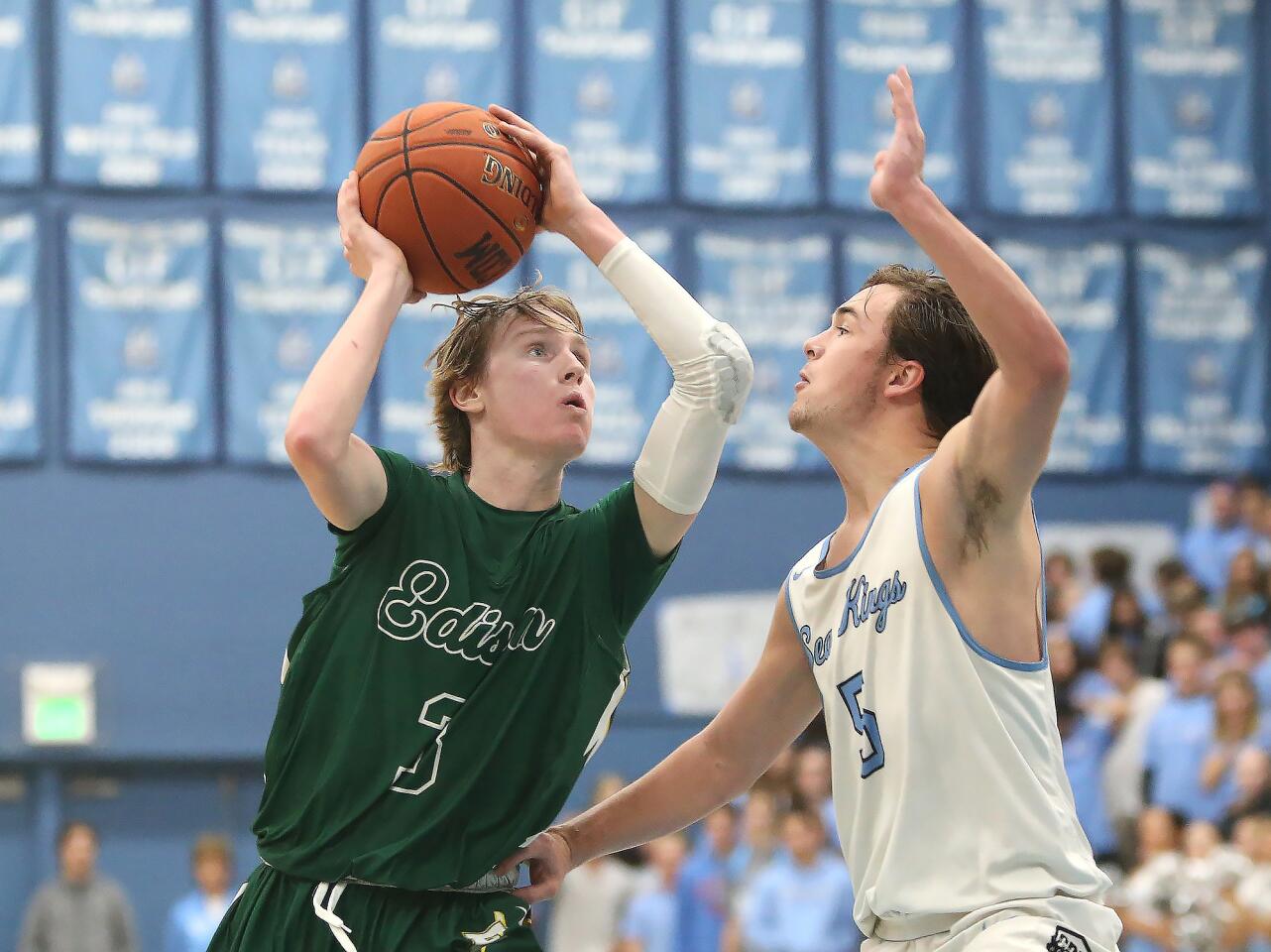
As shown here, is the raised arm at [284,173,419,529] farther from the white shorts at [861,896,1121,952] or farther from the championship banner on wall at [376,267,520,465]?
the championship banner on wall at [376,267,520,465]

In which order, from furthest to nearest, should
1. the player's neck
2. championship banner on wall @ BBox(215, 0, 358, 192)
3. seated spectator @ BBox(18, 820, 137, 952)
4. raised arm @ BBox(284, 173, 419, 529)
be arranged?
championship banner on wall @ BBox(215, 0, 358, 192) < seated spectator @ BBox(18, 820, 137, 952) < the player's neck < raised arm @ BBox(284, 173, 419, 529)

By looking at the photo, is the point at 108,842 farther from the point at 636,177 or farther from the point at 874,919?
the point at 874,919

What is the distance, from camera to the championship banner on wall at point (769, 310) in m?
13.5

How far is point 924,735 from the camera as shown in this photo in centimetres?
354

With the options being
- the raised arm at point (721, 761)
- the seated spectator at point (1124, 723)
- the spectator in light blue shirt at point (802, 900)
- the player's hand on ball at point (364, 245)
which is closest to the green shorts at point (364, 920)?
the raised arm at point (721, 761)

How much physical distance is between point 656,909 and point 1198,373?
6.24 metres

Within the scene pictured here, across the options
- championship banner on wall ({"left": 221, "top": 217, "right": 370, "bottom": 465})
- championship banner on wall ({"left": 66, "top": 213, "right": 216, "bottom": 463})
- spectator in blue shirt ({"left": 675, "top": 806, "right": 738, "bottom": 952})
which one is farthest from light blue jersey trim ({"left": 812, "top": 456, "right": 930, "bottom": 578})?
championship banner on wall ({"left": 66, "top": 213, "right": 216, "bottom": 463})

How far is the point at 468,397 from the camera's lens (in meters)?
4.11

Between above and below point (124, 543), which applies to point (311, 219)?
above

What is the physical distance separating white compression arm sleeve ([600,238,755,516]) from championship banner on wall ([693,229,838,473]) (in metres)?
9.48

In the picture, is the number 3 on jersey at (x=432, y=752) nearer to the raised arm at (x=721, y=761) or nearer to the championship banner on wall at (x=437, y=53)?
the raised arm at (x=721, y=761)

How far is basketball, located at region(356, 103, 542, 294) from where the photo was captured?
3922mm

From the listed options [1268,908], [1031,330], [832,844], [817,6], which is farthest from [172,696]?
[1031,330]

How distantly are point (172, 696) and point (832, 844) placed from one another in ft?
16.0
